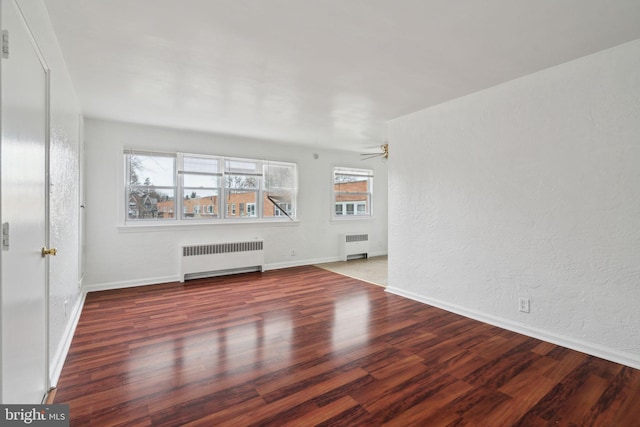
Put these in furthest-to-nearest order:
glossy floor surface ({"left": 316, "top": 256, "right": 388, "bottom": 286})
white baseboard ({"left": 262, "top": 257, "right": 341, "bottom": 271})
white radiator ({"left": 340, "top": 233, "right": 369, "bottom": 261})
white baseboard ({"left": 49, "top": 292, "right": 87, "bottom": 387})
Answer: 1. white radiator ({"left": 340, "top": 233, "right": 369, "bottom": 261})
2. white baseboard ({"left": 262, "top": 257, "right": 341, "bottom": 271})
3. glossy floor surface ({"left": 316, "top": 256, "right": 388, "bottom": 286})
4. white baseboard ({"left": 49, "top": 292, "right": 87, "bottom": 387})

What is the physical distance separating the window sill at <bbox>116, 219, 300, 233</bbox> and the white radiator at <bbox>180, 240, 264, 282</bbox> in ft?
1.13

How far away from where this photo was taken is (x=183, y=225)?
5031 millimetres

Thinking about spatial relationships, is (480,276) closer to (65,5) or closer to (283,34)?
(283,34)

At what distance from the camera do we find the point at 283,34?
7.47 feet

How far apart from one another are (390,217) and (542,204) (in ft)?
6.16

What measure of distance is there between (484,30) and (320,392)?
2.77 metres

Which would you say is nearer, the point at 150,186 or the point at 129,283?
the point at 129,283

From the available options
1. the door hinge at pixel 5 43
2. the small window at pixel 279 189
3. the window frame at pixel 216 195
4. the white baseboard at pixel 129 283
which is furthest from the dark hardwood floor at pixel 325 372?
the small window at pixel 279 189

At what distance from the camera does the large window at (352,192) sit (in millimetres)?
6922

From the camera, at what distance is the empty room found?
184cm

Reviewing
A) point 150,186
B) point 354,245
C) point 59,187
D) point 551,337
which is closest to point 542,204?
point 551,337

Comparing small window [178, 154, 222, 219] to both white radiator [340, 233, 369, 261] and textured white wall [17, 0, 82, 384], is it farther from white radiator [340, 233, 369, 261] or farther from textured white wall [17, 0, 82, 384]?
white radiator [340, 233, 369, 261]

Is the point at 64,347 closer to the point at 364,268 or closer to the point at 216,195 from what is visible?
the point at 216,195

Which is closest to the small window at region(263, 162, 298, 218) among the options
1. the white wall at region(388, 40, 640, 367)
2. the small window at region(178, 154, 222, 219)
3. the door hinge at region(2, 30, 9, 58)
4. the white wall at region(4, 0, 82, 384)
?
the small window at region(178, 154, 222, 219)
